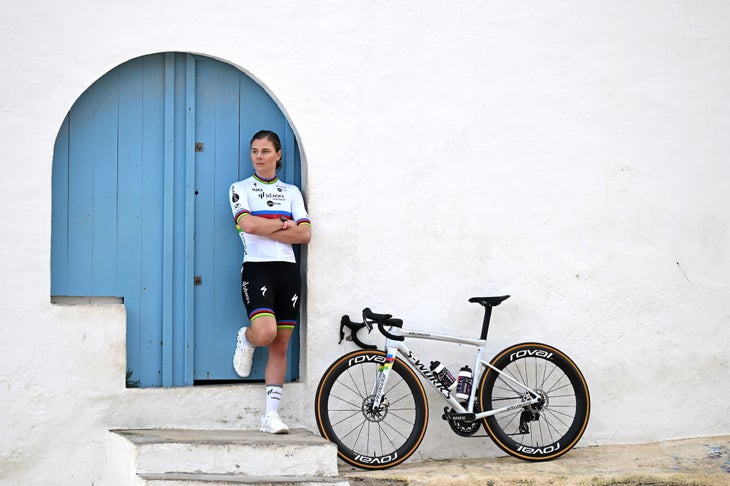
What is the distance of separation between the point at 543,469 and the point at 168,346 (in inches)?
108

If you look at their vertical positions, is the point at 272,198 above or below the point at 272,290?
above

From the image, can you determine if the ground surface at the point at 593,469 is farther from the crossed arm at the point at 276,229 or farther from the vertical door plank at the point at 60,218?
the vertical door plank at the point at 60,218

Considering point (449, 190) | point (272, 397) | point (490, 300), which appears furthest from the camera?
point (449, 190)

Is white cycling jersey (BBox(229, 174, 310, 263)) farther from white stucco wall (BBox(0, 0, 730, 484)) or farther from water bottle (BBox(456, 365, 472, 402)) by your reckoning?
water bottle (BBox(456, 365, 472, 402))

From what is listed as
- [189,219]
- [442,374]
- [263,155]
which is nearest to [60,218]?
[189,219]

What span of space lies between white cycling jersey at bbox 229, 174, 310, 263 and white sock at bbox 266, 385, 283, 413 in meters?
0.87

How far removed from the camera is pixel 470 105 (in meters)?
7.54

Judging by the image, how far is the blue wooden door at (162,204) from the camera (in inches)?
269

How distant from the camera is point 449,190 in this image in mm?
7496

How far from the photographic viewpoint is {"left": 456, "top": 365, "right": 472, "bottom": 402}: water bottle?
280 inches

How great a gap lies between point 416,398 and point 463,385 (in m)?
0.39

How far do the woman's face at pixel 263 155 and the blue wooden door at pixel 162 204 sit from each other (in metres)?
0.29

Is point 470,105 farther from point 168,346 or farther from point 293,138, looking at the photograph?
point 168,346

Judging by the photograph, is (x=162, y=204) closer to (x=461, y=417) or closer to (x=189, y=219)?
(x=189, y=219)
